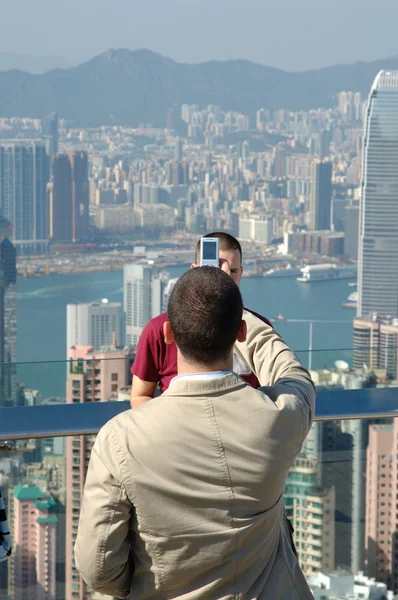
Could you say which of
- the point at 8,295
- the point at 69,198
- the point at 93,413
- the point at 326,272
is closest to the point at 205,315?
the point at 93,413

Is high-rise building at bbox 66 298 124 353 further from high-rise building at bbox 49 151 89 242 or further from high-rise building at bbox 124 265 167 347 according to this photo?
high-rise building at bbox 49 151 89 242

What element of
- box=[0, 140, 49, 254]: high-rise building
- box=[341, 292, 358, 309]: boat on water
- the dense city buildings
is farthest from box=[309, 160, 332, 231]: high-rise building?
box=[0, 140, 49, 254]: high-rise building

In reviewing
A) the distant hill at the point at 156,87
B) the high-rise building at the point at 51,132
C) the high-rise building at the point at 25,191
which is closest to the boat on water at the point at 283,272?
the high-rise building at the point at 25,191

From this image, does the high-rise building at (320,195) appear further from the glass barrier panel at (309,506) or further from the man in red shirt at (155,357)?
the man in red shirt at (155,357)

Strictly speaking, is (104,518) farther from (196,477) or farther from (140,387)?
(140,387)

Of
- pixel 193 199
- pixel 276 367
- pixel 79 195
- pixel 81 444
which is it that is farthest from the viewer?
pixel 193 199
